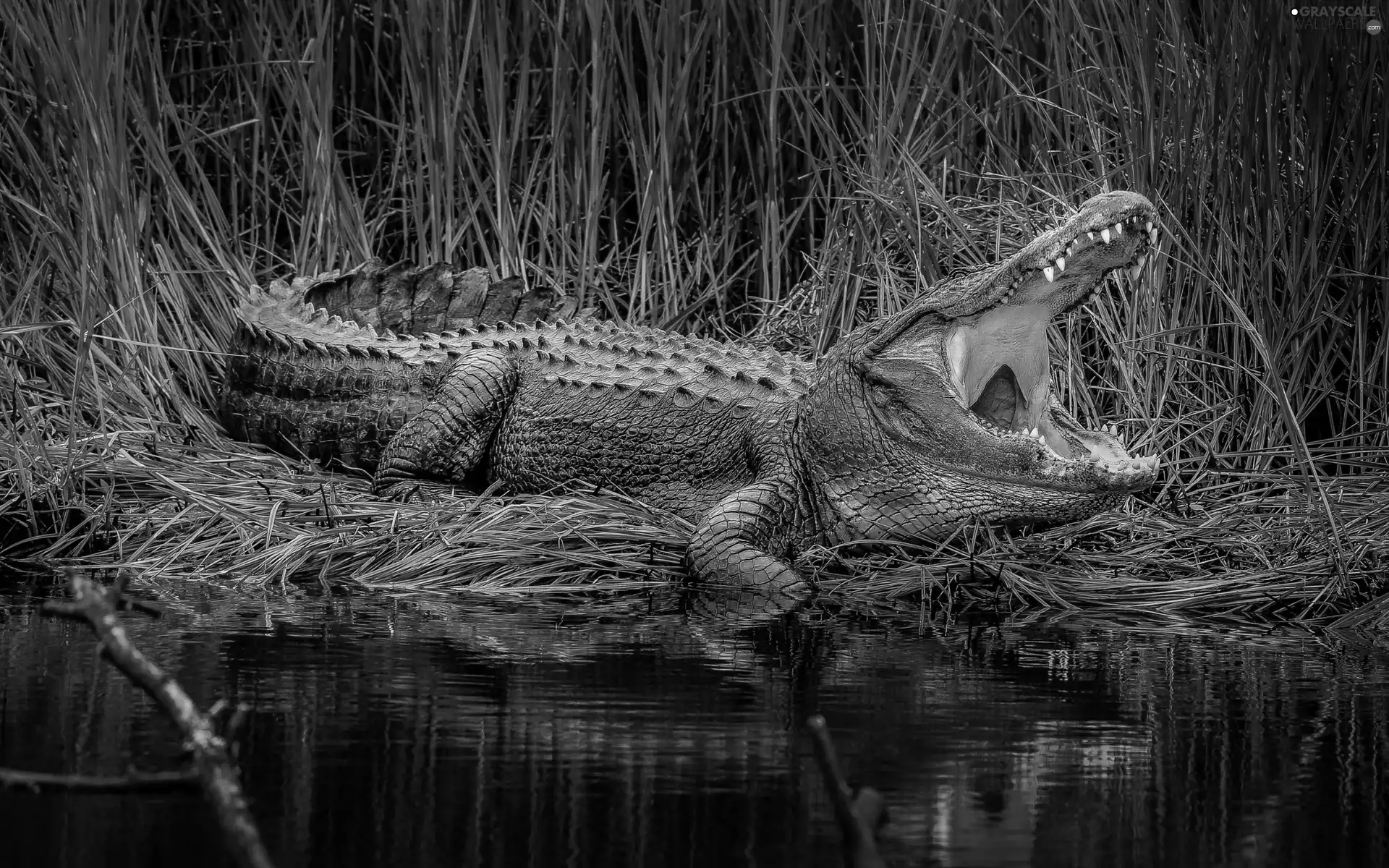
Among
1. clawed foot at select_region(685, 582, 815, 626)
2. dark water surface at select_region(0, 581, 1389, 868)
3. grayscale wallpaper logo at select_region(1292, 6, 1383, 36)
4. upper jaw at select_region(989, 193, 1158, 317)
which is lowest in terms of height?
dark water surface at select_region(0, 581, 1389, 868)

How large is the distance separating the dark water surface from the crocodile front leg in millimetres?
575

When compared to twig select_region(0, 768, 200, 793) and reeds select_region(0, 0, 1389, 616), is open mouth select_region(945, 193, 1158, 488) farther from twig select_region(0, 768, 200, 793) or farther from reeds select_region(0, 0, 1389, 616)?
twig select_region(0, 768, 200, 793)

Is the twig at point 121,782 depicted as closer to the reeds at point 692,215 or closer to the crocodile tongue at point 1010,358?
the reeds at point 692,215

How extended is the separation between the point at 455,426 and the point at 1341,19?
3550 mm

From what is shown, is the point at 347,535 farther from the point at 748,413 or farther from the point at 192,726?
the point at 192,726

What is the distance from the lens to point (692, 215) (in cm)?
730

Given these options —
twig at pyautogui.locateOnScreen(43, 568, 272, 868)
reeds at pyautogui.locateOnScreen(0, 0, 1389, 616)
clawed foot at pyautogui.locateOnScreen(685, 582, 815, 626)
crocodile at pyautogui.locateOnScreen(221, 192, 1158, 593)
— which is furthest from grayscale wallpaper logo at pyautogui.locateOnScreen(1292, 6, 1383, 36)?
twig at pyautogui.locateOnScreen(43, 568, 272, 868)

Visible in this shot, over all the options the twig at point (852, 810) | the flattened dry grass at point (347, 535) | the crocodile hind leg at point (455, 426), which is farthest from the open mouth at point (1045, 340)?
the twig at point (852, 810)

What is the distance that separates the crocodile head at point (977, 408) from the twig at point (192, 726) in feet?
11.1

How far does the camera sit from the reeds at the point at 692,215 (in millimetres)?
5055

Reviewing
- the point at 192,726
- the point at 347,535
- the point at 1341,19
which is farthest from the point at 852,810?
the point at 1341,19

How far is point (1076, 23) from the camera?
6309 millimetres

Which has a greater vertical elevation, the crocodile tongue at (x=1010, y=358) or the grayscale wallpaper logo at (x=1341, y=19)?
the grayscale wallpaper logo at (x=1341, y=19)

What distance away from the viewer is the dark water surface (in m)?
2.28
